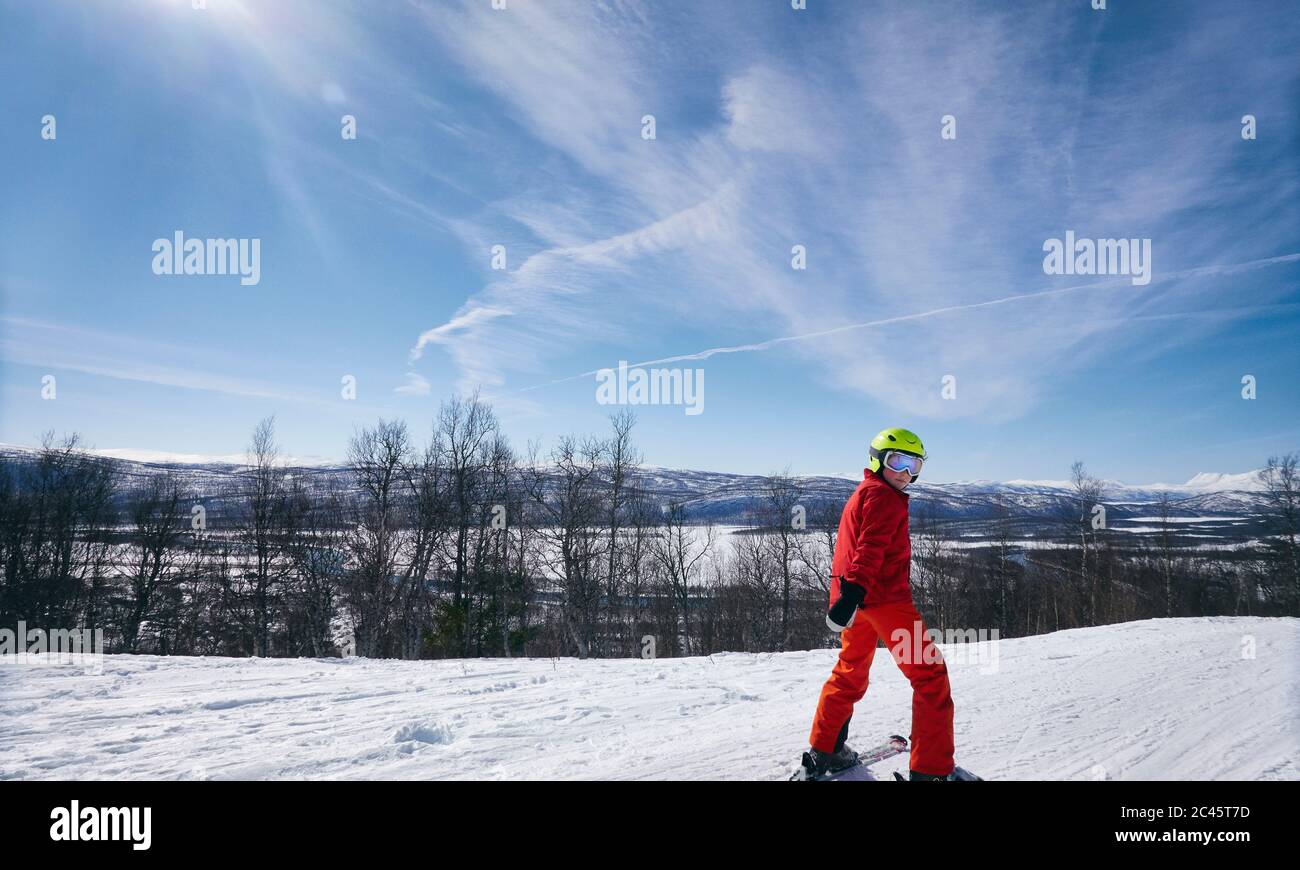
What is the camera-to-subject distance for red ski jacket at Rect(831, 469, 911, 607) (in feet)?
11.2

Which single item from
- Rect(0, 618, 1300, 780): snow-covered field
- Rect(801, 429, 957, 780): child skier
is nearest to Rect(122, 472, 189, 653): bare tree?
Rect(0, 618, 1300, 780): snow-covered field

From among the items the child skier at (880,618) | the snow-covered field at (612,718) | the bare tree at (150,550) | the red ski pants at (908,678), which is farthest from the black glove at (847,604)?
the bare tree at (150,550)

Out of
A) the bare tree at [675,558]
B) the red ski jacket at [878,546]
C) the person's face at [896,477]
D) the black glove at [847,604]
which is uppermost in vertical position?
the person's face at [896,477]

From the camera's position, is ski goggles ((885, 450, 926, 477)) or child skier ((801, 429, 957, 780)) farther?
ski goggles ((885, 450, 926, 477))

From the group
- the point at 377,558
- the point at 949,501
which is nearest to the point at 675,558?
the point at 377,558

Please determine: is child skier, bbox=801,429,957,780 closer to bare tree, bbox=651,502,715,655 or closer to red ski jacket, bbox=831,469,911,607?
red ski jacket, bbox=831,469,911,607

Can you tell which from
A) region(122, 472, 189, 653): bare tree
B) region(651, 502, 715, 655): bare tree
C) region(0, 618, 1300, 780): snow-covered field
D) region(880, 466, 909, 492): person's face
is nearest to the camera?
region(880, 466, 909, 492): person's face

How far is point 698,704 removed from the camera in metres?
5.66

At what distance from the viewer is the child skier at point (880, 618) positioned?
10.5 feet

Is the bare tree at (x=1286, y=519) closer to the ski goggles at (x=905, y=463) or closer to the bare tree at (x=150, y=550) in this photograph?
the ski goggles at (x=905, y=463)

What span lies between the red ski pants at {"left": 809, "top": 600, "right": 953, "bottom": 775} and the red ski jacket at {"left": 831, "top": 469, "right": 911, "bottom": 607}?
11cm
